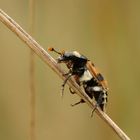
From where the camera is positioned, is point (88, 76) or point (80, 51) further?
point (80, 51)

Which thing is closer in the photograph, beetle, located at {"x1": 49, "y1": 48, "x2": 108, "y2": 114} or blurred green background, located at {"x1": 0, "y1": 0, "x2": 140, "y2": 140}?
beetle, located at {"x1": 49, "y1": 48, "x2": 108, "y2": 114}

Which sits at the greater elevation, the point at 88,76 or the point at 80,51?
the point at 80,51

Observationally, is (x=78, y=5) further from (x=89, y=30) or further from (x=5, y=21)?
(x=5, y=21)

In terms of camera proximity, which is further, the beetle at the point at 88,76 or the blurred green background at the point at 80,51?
the blurred green background at the point at 80,51
